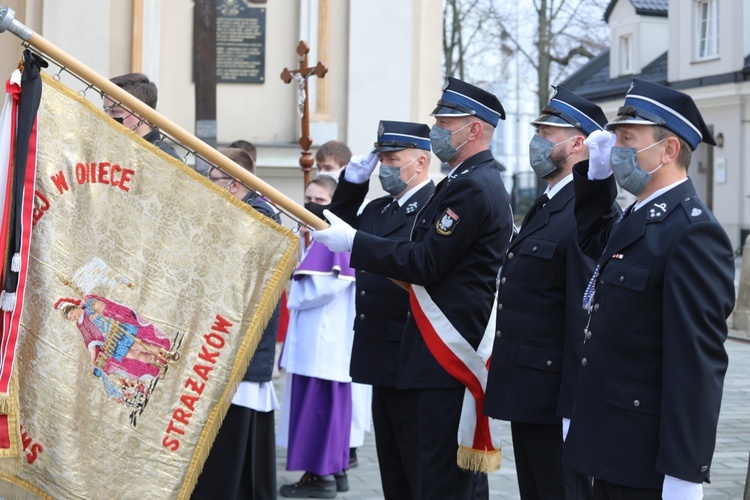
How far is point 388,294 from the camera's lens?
17.3ft

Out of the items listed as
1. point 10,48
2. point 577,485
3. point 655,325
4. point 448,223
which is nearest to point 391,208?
point 448,223

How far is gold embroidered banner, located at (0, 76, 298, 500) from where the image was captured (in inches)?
167

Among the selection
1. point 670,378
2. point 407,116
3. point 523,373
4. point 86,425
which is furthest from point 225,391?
point 407,116

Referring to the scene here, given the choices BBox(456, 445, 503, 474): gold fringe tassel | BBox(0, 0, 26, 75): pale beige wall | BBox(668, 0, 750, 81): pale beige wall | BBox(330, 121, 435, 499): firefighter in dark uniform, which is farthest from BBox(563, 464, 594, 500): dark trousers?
BBox(668, 0, 750, 81): pale beige wall

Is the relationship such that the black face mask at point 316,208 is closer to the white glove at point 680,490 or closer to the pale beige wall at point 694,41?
the white glove at point 680,490

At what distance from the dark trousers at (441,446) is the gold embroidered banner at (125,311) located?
78cm

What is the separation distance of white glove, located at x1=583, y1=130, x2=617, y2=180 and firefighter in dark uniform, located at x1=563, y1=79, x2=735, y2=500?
0.54 ft

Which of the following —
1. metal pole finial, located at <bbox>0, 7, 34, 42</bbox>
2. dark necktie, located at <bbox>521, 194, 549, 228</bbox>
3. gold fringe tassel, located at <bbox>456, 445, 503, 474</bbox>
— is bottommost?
gold fringe tassel, located at <bbox>456, 445, 503, 474</bbox>

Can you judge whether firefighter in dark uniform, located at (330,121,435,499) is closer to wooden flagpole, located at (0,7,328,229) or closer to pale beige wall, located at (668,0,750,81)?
wooden flagpole, located at (0,7,328,229)

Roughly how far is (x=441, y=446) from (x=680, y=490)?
1.45m

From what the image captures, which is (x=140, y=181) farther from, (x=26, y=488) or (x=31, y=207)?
(x=26, y=488)

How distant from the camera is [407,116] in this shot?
38.3ft

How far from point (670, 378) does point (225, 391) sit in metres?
1.74

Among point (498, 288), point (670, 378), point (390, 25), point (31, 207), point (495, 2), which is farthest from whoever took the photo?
point (495, 2)
